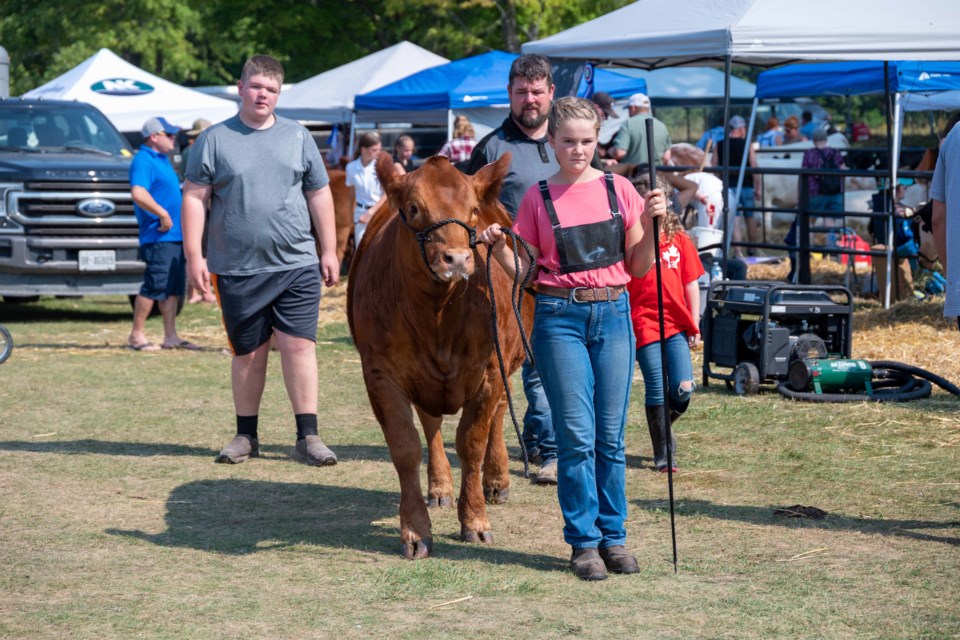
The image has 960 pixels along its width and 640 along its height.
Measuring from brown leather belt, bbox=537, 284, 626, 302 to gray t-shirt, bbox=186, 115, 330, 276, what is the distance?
269cm

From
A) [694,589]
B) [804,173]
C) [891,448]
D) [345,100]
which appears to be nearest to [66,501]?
[694,589]

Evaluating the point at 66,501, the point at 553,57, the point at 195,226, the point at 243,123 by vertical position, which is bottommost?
the point at 66,501

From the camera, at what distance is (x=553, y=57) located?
44.5 feet

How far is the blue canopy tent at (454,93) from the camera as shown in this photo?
18891mm

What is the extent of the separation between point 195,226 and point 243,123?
26.0 inches

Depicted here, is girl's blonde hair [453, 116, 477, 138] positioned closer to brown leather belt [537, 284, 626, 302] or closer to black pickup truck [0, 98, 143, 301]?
black pickup truck [0, 98, 143, 301]

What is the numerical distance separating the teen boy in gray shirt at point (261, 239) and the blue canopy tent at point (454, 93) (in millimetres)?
11271

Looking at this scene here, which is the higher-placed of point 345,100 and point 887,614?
point 345,100

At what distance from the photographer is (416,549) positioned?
5.63 m

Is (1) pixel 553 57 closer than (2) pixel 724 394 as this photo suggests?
No

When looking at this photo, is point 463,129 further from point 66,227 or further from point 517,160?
point 517,160

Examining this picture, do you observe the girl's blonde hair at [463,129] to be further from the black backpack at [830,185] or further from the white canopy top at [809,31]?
the black backpack at [830,185]

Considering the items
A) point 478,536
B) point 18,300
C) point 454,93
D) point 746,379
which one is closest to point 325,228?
point 478,536

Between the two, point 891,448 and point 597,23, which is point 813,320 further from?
point 597,23
